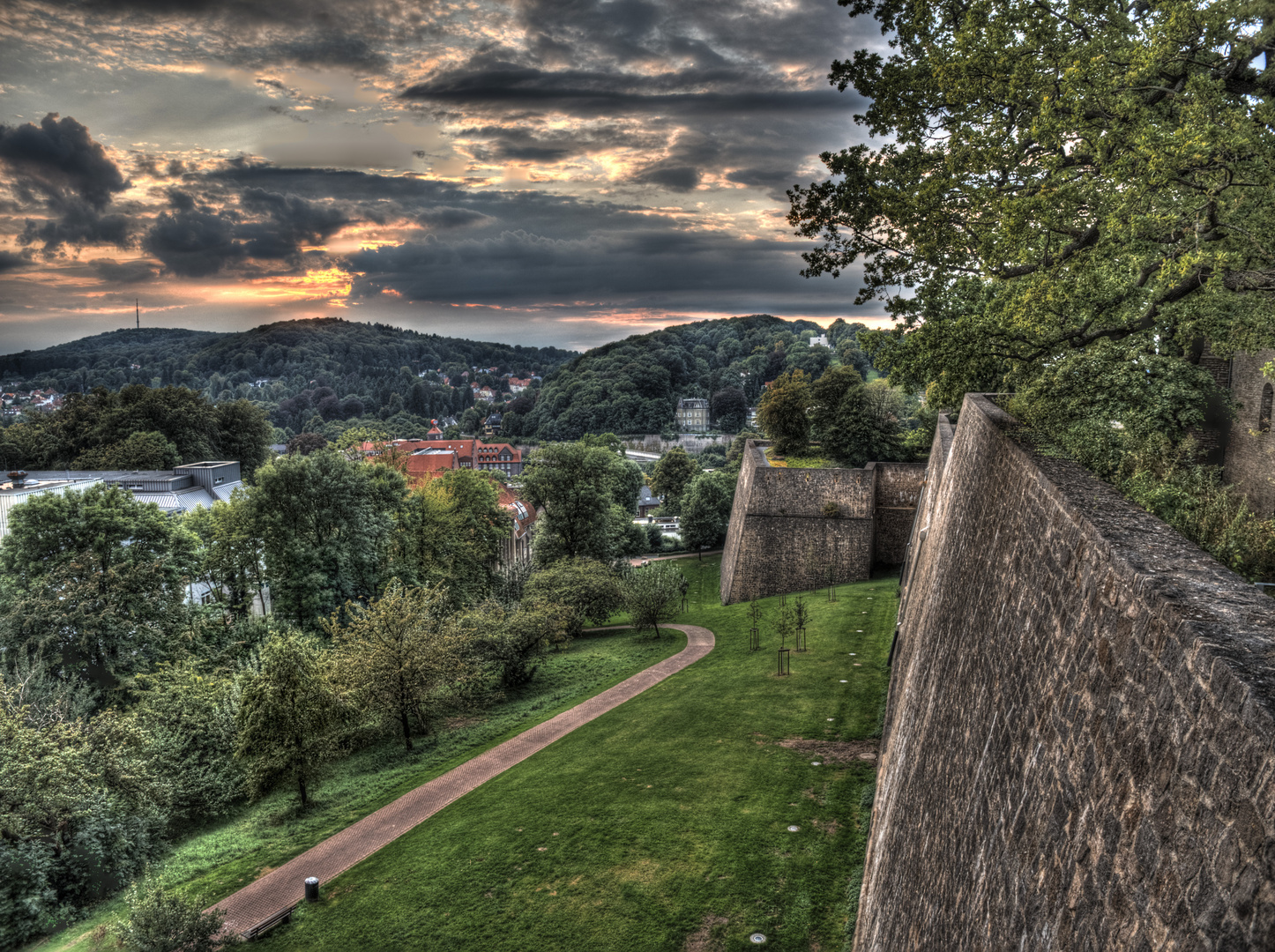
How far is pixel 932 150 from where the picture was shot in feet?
37.2

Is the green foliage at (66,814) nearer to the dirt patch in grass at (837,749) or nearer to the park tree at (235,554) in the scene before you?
the park tree at (235,554)

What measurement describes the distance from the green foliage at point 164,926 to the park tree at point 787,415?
30.7 m

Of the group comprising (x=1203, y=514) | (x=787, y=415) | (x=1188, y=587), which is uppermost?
(x=787, y=415)

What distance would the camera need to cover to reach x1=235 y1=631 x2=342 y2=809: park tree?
15102mm

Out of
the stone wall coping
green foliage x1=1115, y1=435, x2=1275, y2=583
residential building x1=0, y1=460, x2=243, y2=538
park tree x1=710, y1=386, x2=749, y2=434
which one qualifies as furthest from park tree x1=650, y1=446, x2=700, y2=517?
the stone wall coping

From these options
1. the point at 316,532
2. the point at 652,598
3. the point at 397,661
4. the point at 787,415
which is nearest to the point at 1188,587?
the point at 397,661

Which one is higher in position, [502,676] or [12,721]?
[12,721]

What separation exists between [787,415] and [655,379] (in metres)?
73.8

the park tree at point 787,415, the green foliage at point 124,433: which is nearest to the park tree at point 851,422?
the park tree at point 787,415

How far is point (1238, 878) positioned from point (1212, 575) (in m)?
2.01

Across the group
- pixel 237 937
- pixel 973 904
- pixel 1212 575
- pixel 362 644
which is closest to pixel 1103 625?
pixel 1212 575

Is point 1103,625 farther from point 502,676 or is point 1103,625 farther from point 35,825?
point 502,676

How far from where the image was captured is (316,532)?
2541cm

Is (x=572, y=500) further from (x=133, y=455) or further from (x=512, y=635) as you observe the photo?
(x=133, y=455)
